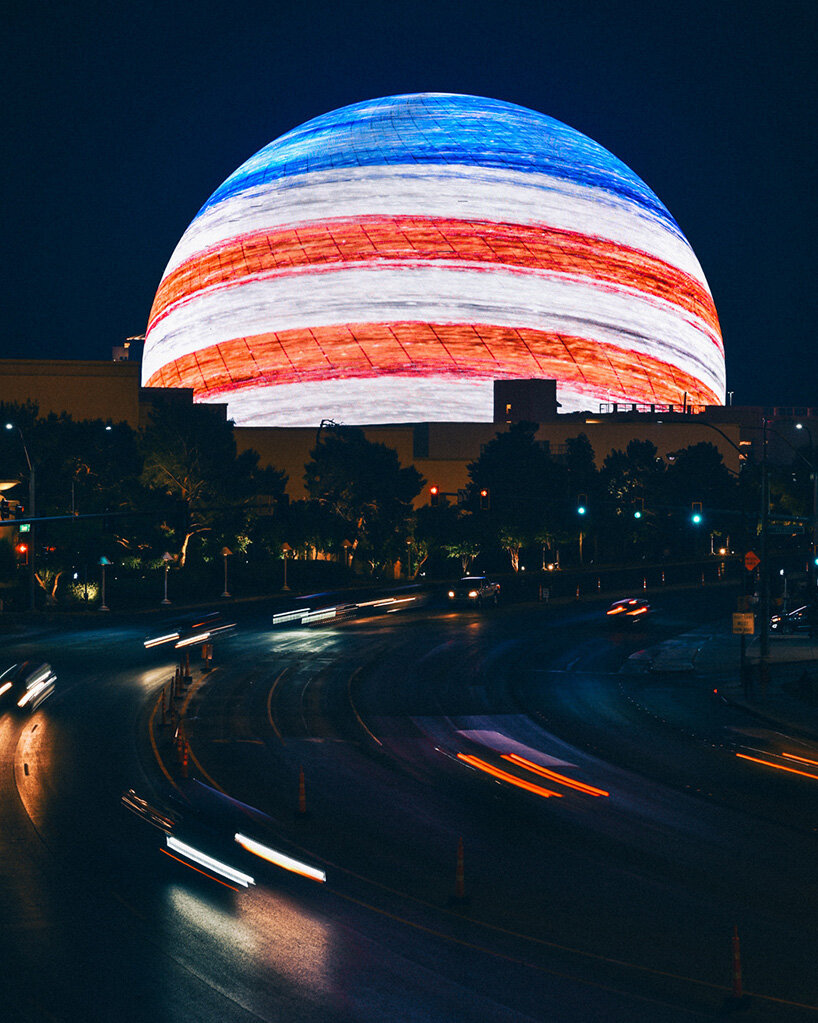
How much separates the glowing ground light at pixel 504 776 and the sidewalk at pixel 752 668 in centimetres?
930

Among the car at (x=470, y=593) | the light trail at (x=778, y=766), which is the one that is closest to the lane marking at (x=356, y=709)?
the light trail at (x=778, y=766)

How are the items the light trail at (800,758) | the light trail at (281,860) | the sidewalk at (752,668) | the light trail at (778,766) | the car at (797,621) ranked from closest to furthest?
the light trail at (281,860)
the light trail at (778,766)
the light trail at (800,758)
the sidewalk at (752,668)
the car at (797,621)

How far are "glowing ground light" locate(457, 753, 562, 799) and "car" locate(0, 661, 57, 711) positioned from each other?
507 inches

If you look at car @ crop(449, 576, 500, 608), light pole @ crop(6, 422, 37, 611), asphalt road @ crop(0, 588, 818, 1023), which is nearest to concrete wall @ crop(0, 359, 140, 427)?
light pole @ crop(6, 422, 37, 611)

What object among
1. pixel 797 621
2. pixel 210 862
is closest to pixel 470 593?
pixel 797 621

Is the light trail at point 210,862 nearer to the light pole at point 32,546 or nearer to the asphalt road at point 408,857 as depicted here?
the asphalt road at point 408,857

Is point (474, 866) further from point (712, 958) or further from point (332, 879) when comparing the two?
point (712, 958)

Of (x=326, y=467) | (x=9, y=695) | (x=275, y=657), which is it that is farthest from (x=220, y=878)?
(x=326, y=467)

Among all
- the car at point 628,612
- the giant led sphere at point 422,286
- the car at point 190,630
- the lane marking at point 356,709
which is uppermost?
the giant led sphere at point 422,286

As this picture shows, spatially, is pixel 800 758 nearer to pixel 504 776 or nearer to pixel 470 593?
pixel 504 776

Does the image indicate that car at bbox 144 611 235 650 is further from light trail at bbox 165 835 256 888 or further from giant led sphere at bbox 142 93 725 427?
giant led sphere at bbox 142 93 725 427

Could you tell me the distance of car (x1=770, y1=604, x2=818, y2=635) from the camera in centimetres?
5550

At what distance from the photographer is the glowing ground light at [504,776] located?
23594mm

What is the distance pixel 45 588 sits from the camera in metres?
62.9
